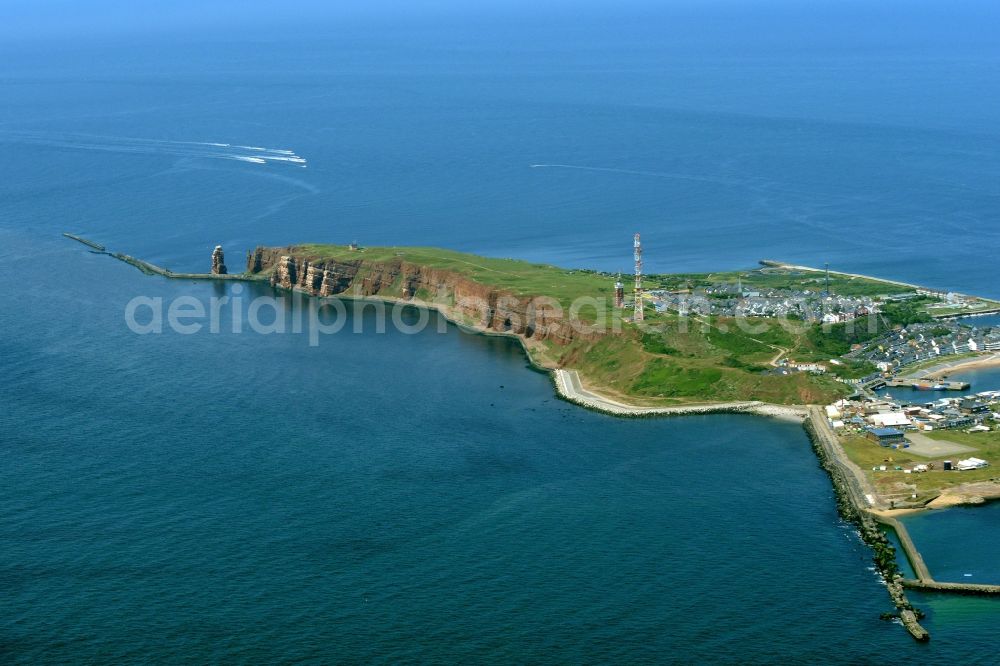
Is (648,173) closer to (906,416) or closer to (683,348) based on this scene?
(683,348)

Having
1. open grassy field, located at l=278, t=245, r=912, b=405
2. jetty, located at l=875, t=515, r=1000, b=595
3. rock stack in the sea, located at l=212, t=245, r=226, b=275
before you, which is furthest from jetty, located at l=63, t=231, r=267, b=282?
jetty, located at l=875, t=515, r=1000, b=595

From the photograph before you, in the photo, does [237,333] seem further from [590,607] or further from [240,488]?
[590,607]

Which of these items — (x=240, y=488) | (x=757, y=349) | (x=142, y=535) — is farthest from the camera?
(x=757, y=349)

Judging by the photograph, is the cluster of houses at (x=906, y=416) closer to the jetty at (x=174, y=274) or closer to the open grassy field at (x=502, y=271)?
the open grassy field at (x=502, y=271)

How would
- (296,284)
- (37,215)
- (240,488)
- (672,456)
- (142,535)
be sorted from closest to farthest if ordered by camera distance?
(142,535)
(240,488)
(672,456)
(296,284)
(37,215)

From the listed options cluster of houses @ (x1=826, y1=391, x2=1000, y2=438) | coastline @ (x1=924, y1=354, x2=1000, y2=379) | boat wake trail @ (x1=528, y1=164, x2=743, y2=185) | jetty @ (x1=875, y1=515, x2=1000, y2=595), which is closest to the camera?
jetty @ (x1=875, y1=515, x2=1000, y2=595)

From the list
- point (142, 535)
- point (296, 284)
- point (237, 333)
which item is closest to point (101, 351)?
point (237, 333)

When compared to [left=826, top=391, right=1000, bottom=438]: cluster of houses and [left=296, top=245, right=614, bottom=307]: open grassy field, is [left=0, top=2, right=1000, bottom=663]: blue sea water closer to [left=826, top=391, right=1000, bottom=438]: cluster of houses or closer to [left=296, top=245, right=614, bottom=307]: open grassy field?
[left=826, top=391, right=1000, bottom=438]: cluster of houses

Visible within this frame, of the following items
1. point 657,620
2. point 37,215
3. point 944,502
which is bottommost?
point 657,620
